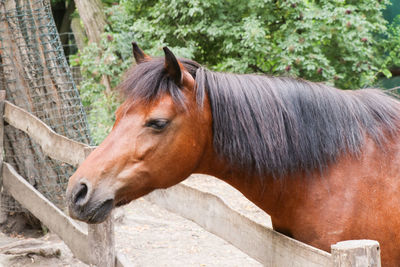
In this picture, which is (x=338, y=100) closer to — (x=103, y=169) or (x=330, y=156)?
(x=330, y=156)

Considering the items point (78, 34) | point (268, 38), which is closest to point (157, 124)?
point (268, 38)

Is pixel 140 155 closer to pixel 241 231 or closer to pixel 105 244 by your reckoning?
pixel 241 231

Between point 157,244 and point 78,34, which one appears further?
point 78,34

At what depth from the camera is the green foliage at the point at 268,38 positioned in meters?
6.35

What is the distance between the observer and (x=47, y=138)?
3859mm

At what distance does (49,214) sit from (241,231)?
2.13 metres

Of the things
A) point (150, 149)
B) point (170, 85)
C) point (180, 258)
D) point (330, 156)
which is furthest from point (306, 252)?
point (180, 258)

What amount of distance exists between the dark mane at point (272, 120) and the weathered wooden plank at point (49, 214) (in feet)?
5.44

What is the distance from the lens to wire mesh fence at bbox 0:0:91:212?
15.5ft

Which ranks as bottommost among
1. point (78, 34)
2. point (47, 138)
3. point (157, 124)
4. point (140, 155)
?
point (78, 34)

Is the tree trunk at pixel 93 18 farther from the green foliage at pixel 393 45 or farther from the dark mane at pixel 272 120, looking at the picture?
the dark mane at pixel 272 120

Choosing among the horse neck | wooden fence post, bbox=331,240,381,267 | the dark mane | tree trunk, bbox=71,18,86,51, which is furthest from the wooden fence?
tree trunk, bbox=71,18,86,51

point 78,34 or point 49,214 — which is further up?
point 78,34

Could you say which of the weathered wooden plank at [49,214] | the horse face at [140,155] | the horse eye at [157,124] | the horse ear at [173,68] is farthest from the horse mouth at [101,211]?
the weathered wooden plank at [49,214]
